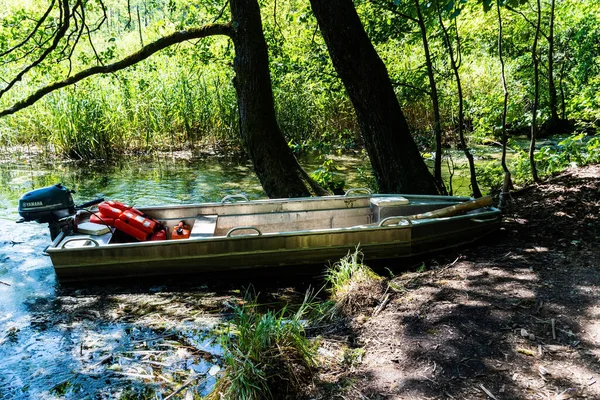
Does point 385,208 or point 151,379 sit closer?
point 151,379

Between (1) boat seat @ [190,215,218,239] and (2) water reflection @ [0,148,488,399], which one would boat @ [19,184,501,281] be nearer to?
(1) boat seat @ [190,215,218,239]

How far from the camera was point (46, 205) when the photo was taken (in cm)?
609

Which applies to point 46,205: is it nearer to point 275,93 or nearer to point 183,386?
point 183,386

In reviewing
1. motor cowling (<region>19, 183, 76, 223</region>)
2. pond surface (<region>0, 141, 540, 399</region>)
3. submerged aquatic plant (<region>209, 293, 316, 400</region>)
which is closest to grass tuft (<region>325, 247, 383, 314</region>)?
submerged aquatic plant (<region>209, 293, 316, 400</region>)

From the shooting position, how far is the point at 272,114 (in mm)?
7484

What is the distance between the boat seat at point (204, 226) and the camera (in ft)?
20.6

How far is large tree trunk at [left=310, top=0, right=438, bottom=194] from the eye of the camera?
6305 mm

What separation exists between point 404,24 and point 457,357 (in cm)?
591

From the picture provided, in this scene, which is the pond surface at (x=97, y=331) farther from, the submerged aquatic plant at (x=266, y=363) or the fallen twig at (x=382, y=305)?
the fallen twig at (x=382, y=305)

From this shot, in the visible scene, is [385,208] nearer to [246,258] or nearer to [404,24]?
[246,258]

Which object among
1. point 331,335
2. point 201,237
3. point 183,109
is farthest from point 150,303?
point 183,109

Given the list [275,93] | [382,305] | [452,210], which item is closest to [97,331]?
[382,305]

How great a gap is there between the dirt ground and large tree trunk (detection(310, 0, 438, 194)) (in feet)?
5.75

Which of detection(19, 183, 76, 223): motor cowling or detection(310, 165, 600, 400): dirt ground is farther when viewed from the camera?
detection(19, 183, 76, 223): motor cowling
